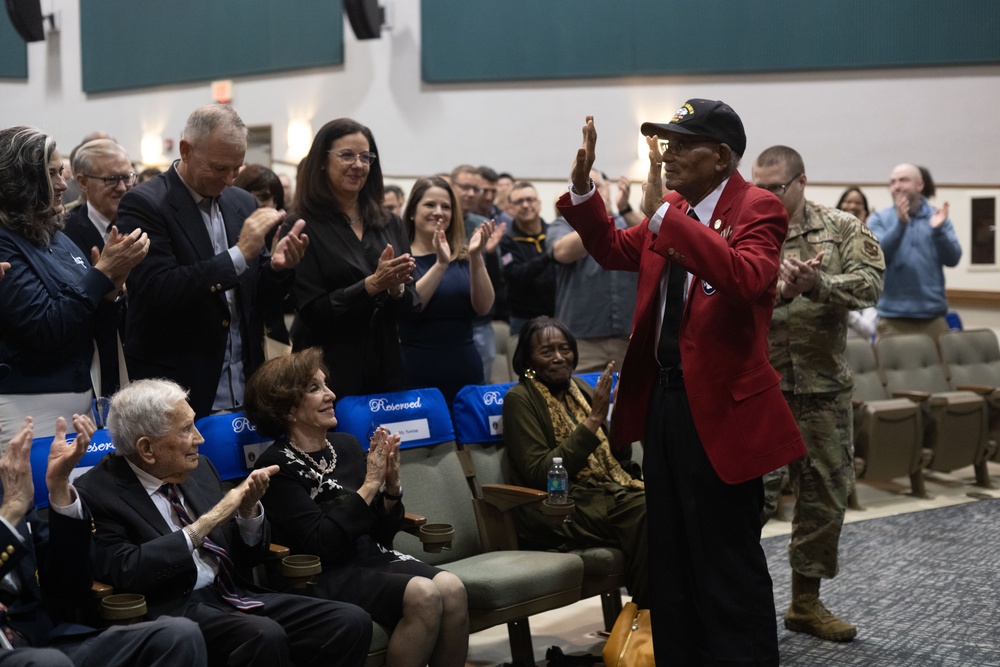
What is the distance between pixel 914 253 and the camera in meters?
6.37

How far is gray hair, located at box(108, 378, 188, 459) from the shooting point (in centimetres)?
262

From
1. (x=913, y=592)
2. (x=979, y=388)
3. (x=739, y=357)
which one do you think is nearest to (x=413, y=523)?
(x=739, y=357)

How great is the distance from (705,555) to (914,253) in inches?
170

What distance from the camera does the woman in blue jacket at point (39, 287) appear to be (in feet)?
9.30

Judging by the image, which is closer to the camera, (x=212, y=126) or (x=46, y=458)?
(x=46, y=458)

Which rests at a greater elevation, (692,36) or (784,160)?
(692,36)

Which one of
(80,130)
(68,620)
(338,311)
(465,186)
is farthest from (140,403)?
(80,130)

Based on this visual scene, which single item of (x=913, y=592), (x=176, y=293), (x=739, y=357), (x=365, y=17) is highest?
(x=365, y=17)

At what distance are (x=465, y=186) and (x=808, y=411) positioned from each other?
2.65m

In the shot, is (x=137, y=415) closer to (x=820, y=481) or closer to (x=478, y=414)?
(x=478, y=414)

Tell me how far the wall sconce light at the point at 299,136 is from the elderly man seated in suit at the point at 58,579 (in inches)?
351

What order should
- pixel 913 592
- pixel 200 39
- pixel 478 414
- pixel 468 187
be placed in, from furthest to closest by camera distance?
pixel 200 39 → pixel 468 187 → pixel 913 592 → pixel 478 414

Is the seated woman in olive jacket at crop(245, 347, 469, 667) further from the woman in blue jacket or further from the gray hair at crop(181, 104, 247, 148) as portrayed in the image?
the gray hair at crop(181, 104, 247, 148)

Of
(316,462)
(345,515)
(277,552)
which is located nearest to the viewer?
(277,552)
